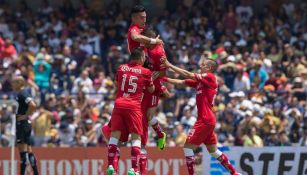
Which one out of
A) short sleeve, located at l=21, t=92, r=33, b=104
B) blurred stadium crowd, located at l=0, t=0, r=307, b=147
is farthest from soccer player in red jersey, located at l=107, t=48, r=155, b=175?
blurred stadium crowd, located at l=0, t=0, r=307, b=147

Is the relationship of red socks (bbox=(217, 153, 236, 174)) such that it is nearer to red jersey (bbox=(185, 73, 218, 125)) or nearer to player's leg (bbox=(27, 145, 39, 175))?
red jersey (bbox=(185, 73, 218, 125))

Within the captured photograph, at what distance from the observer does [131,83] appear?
20859mm

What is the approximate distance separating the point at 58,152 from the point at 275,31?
1186 cm

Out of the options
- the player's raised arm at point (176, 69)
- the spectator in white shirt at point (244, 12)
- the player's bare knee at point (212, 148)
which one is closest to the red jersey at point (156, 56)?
the player's raised arm at point (176, 69)

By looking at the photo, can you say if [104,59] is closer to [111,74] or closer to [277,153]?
[111,74]

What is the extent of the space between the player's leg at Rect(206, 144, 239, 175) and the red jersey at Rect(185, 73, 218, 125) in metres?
0.56

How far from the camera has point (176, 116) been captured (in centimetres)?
2997

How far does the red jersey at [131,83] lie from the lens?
68.3 ft

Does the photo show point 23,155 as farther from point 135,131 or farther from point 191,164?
point 135,131

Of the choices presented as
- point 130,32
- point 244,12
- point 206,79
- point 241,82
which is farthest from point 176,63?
point 130,32

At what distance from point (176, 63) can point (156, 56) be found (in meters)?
11.4

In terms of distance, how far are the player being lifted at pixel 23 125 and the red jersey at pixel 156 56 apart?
3247mm

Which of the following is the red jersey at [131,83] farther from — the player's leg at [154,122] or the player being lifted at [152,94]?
the player's leg at [154,122]

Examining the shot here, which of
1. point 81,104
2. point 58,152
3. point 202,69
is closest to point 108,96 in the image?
point 81,104
